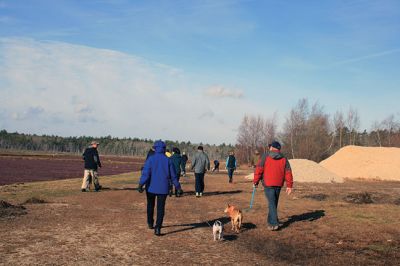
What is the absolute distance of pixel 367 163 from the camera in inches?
1757

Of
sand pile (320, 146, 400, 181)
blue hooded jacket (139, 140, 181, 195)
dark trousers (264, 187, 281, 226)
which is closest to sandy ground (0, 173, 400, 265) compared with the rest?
dark trousers (264, 187, 281, 226)

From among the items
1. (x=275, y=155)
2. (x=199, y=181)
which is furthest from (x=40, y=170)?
(x=275, y=155)

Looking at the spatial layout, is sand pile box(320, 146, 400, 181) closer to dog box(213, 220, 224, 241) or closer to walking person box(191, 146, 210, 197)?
walking person box(191, 146, 210, 197)

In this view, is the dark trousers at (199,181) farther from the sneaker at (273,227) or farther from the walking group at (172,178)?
the sneaker at (273,227)

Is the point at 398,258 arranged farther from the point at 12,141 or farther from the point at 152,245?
the point at 12,141

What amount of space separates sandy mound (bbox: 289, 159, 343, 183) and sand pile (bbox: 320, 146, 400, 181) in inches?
420

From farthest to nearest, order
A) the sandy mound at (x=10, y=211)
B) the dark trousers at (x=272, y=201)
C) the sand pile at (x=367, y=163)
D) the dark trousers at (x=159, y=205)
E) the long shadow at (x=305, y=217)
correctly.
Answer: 1. the sand pile at (x=367, y=163)
2. the long shadow at (x=305, y=217)
3. the sandy mound at (x=10, y=211)
4. the dark trousers at (x=272, y=201)
5. the dark trousers at (x=159, y=205)

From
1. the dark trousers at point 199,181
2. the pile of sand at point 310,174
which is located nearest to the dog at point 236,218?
the dark trousers at point 199,181

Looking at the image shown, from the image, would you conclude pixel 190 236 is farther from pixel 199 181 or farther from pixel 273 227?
Answer: pixel 199 181

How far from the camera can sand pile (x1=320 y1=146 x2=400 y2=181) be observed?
139 feet

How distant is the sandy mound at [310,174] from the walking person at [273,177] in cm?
2227

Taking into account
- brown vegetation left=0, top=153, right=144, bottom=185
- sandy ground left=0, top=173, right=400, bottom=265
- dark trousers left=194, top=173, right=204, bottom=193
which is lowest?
brown vegetation left=0, top=153, right=144, bottom=185

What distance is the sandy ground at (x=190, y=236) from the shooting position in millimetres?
7906

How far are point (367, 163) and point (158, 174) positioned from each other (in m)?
39.4
